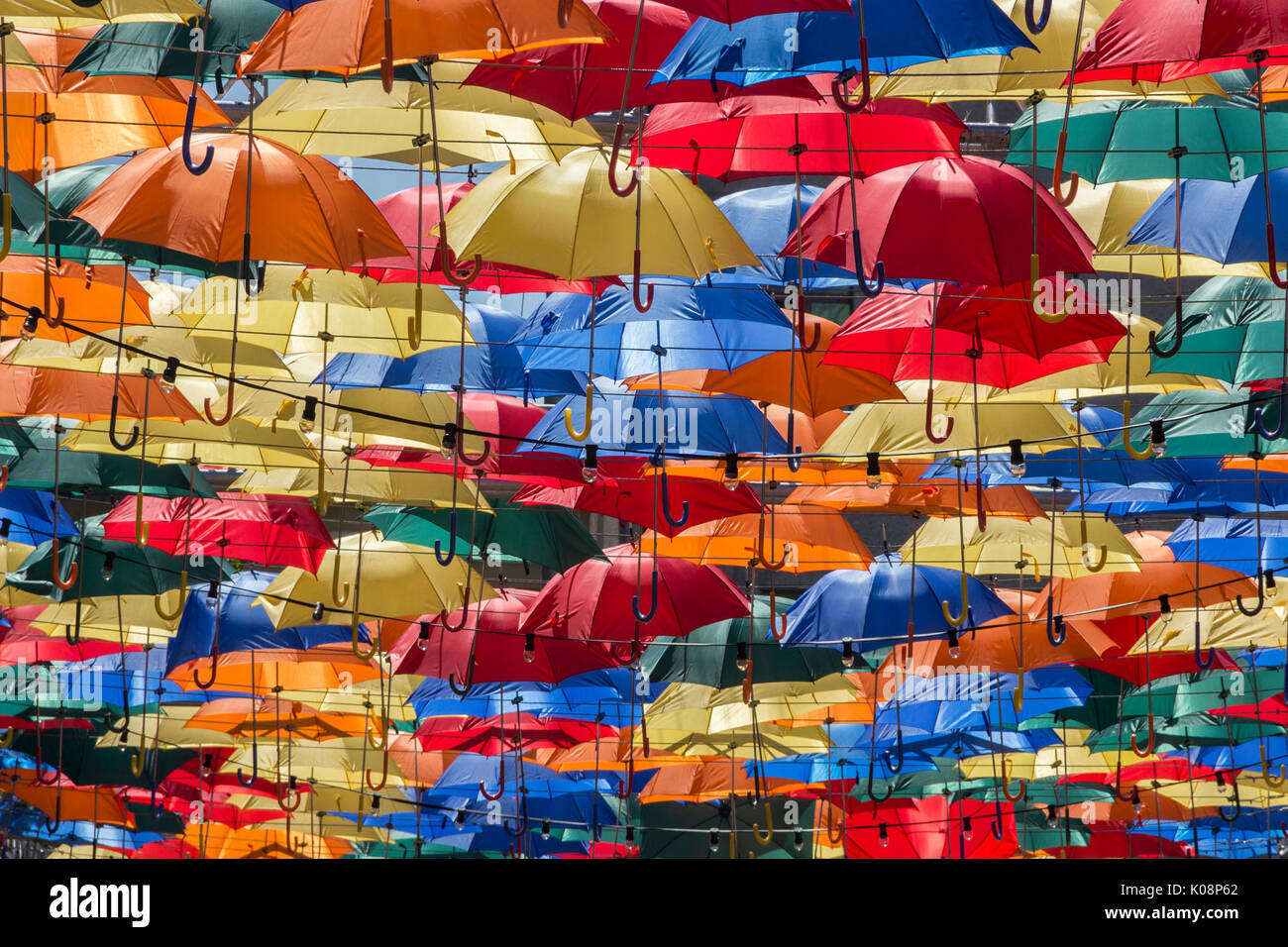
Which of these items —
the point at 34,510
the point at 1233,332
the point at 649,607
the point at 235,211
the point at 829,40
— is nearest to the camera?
the point at 829,40

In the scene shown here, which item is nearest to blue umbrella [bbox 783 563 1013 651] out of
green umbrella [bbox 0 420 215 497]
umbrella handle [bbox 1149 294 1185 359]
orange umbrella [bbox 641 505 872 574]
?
orange umbrella [bbox 641 505 872 574]

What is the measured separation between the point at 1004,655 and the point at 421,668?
4392 mm

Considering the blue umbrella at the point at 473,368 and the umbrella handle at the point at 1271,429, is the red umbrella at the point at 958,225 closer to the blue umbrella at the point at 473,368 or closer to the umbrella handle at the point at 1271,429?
the umbrella handle at the point at 1271,429

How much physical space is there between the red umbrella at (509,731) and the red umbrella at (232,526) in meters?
4.04

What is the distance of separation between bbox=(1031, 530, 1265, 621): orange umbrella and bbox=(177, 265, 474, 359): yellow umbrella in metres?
5.09

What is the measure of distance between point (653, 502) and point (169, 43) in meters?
4.55

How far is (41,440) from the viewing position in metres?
10.6

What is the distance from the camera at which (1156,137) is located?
7.82 meters

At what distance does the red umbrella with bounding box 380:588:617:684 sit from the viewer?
11.7 meters

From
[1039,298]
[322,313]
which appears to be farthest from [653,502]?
[1039,298]

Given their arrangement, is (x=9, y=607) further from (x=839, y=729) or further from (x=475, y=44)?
(x=475, y=44)

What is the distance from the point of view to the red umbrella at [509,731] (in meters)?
15.6

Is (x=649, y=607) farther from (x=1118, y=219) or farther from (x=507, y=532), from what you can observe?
(x=1118, y=219)

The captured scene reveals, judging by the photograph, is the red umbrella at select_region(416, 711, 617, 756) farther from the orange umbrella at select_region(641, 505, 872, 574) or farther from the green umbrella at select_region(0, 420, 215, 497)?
the green umbrella at select_region(0, 420, 215, 497)
